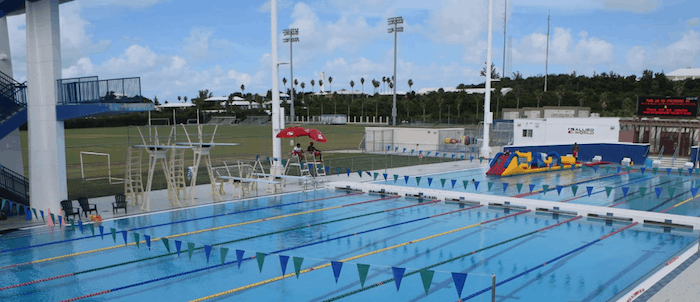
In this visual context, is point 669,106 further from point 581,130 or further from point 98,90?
point 98,90

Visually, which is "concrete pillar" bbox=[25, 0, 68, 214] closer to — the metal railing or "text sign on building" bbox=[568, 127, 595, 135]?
the metal railing

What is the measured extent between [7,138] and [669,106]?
3718 centimetres

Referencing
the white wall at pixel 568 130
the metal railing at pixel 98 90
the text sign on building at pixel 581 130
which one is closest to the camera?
the metal railing at pixel 98 90

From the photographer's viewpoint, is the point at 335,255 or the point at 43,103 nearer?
the point at 335,255

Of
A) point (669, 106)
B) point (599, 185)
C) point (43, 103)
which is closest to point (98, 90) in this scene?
point (43, 103)

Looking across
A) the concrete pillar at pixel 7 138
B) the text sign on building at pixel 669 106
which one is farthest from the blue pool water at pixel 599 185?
the concrete pillar at pixel 7 138

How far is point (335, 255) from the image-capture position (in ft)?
37.2

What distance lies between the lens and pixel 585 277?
986 centimetres

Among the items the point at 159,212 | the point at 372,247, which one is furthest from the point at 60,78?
the point at 372,247

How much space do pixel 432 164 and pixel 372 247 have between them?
1853 cm

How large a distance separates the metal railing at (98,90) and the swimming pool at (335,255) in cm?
350

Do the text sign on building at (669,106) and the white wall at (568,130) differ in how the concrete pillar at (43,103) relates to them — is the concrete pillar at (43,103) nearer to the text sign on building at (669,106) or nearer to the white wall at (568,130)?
the white wall at (568,130)

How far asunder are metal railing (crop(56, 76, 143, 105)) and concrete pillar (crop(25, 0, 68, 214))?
0.37m

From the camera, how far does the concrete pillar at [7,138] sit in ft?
53.1
